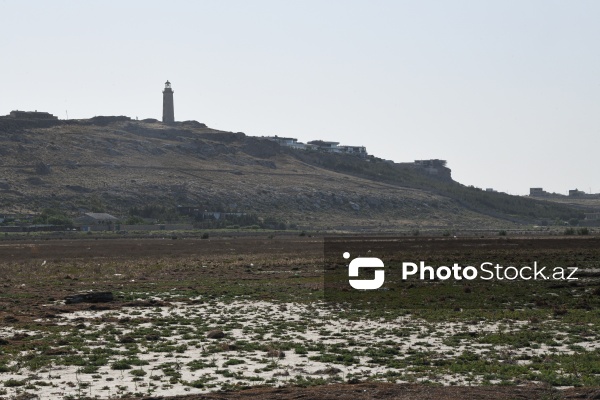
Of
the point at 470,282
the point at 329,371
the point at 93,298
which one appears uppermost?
the point at 470,282

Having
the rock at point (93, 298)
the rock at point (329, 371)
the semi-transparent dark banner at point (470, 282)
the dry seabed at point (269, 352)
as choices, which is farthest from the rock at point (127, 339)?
the semi-transparent dark banner at point (470, 282)

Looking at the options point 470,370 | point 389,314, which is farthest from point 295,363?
point 389,314

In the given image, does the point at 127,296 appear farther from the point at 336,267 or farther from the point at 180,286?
the point at 336,267

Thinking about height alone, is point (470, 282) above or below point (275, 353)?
above

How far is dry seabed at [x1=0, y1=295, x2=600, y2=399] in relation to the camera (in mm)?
19297

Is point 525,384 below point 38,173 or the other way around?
below

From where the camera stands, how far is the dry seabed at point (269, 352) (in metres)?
19.3

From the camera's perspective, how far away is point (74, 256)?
249 ft

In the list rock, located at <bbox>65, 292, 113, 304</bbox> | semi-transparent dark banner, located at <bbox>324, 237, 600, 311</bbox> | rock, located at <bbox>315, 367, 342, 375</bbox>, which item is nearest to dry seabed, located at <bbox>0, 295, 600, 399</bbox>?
rock, located at <bbox>315, 367, 342, 375</bbox>

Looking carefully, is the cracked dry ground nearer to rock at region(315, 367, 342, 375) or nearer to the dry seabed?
the dry seabed

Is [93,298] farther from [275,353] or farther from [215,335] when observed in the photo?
[275,353]

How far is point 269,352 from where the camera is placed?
22.9 metres

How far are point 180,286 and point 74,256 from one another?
34.4 metres

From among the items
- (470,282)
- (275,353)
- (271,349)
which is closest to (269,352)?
(275,353)
